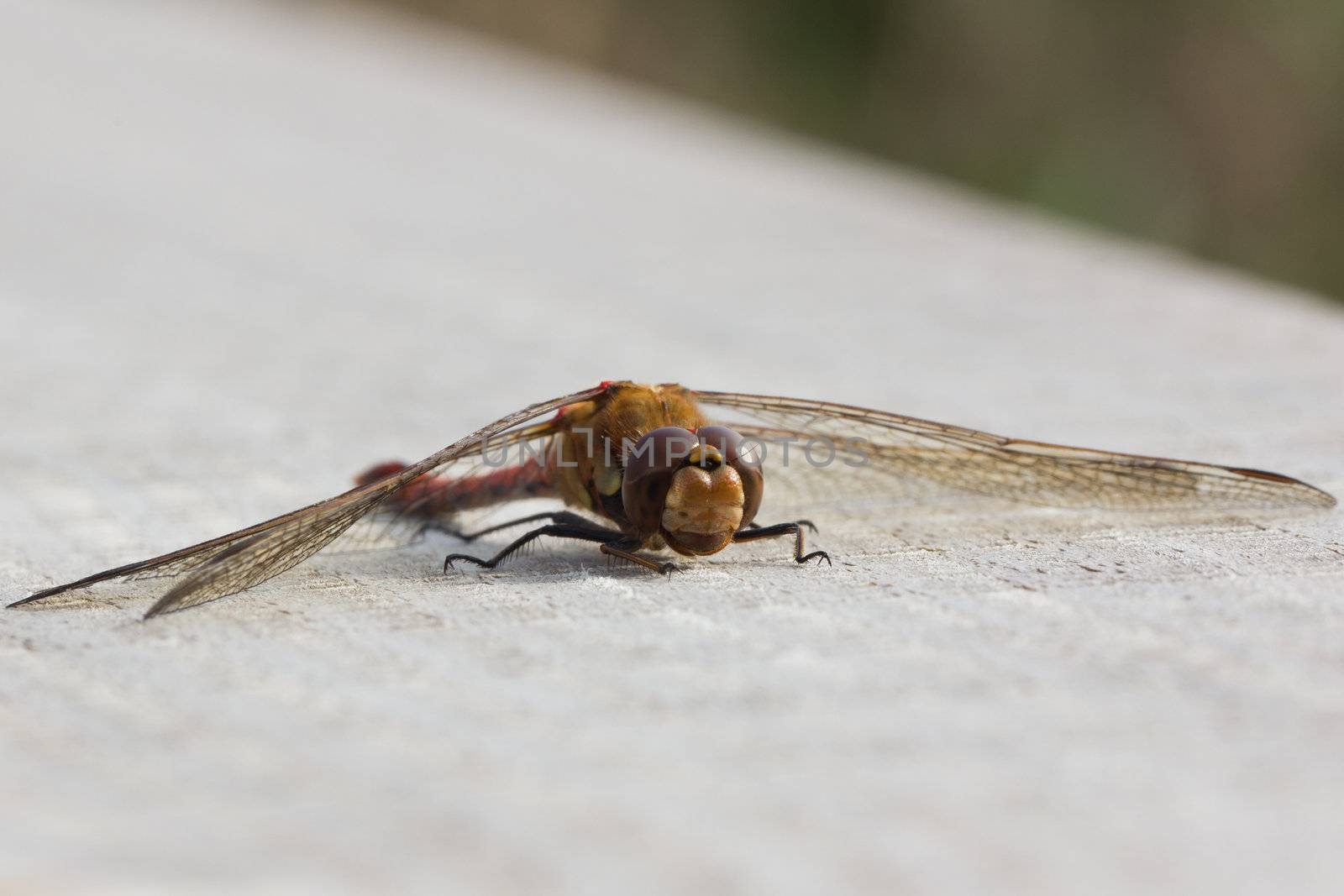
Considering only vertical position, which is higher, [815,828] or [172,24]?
[172,24]

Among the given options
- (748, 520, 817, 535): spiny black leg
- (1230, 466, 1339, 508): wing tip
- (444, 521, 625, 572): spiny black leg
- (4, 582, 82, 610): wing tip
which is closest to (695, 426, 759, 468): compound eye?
(748, 520, 817, 535): spiny black leg

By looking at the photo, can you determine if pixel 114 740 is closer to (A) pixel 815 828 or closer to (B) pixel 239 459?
(A) pixel 815 828

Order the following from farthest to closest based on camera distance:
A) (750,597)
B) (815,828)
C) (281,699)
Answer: (750,597), (281,699), (815,828)

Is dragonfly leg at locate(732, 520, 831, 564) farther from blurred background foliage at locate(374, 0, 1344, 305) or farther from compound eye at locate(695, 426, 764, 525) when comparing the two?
blurred background foliage at locate(374, 0, 1344, 305)

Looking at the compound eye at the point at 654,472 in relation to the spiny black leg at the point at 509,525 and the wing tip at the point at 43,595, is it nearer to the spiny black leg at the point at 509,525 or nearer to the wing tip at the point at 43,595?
the spiny black leg at the point at 509,525

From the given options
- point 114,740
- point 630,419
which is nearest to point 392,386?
point 630,419

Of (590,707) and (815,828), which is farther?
(590,707)
